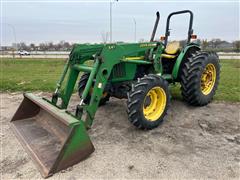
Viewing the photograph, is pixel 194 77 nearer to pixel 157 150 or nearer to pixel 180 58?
pixel 180 58

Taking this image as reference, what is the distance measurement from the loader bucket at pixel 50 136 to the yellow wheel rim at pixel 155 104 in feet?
4.63

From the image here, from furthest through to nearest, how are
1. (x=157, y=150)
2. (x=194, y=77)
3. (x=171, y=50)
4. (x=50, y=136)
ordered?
(x=171, y=50) → (x=194, y=77) → (x=50, y=136) → (x=157, y=150)

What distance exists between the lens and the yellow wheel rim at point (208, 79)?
5.48m

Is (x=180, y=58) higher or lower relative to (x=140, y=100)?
higher

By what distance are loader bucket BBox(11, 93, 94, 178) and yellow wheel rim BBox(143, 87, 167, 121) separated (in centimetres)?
141

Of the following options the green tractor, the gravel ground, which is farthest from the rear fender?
the gravel ground

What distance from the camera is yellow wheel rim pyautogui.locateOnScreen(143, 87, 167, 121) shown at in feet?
13.5

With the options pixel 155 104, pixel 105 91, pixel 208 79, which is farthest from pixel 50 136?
pixel 208 79

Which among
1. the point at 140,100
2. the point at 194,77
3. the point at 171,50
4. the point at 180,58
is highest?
the point at 171,50

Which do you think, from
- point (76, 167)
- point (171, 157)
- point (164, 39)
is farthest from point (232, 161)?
point (164, 39)

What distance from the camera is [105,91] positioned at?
4562mm

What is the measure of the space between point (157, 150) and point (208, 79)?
10.2 feet

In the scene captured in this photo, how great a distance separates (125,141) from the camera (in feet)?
12.2

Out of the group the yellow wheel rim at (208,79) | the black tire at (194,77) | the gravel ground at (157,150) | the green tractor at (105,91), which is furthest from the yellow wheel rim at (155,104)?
the yellow wheel rim at (208,79)
